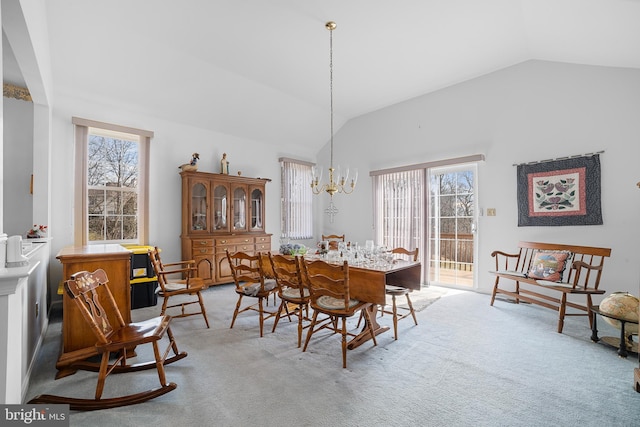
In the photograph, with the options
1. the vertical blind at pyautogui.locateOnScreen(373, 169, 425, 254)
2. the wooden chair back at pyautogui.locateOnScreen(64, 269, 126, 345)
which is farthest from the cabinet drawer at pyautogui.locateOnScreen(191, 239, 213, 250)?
the vertical blind at pyautogui.locateOnScreen(373, 169, 425, 254)

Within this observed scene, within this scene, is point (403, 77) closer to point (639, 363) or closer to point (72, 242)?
point (639, 363)

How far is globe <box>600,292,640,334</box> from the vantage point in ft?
7.71

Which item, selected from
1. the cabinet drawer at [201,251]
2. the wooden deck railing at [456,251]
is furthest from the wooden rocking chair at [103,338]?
the wooden deck railing at [456,251]

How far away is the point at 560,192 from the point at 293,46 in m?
3.90

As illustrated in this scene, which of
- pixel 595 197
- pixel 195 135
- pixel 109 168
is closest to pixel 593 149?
pixel 595 197

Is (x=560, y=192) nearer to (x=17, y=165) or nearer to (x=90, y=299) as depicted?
(x=90, y=299)

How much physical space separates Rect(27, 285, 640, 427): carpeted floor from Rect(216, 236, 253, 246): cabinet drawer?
180cm

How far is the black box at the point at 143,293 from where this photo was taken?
367 cm

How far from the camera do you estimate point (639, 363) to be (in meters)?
2.20

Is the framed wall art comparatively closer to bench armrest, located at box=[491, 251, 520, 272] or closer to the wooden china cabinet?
bench armrest, located at box=[491, 251, 520, 272]

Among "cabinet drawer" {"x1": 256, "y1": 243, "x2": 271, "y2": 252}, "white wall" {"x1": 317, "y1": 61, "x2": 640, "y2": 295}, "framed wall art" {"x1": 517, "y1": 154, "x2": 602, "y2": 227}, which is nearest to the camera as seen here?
"white wall" {"x1": 317, "y1": 61, "x2": 640, "y2": 295}

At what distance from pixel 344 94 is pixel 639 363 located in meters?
4.77

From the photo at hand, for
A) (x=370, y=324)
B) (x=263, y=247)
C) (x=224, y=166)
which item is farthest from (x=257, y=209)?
(x=370, y=324)

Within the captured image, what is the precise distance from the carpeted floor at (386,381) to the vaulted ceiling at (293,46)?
9.52 ft
